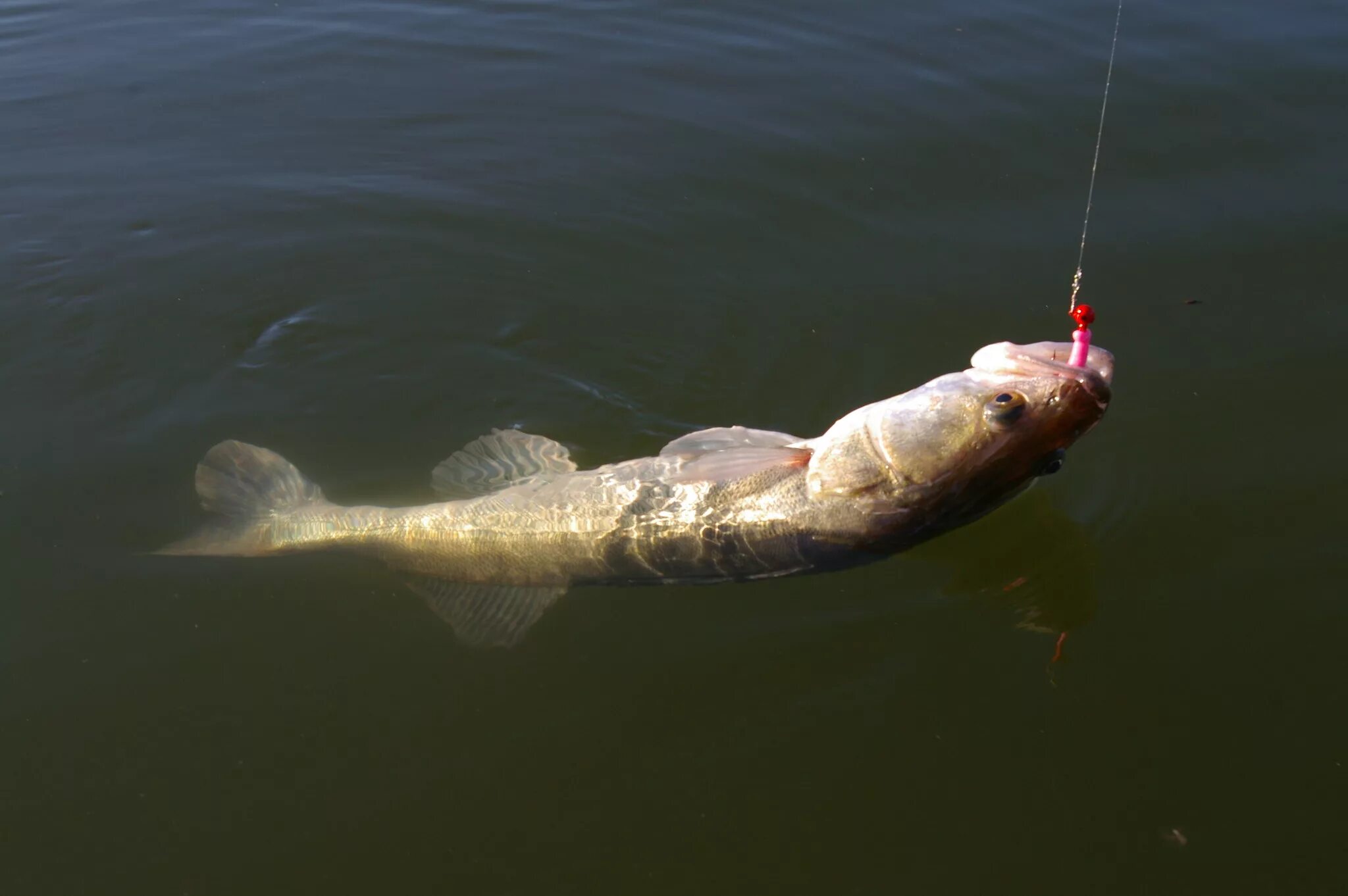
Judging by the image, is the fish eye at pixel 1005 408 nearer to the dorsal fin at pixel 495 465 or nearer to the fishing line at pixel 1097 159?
the fishing line at pixel 1097 159

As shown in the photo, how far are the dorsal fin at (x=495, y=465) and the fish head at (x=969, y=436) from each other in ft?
4.19

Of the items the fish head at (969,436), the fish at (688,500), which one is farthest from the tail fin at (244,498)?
the fish head at (969,436)

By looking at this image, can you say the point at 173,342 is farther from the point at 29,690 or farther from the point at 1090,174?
the point at 1090,174

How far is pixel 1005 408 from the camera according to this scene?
12.5 feet

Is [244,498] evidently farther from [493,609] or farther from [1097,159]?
[1097,159]

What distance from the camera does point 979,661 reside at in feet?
14.2

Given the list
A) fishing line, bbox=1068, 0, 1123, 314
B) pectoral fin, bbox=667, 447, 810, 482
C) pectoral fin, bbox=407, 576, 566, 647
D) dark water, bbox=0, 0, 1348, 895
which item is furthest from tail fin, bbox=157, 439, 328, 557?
fishing line, bbox=1068, 0, 1123, 314

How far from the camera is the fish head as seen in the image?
12.6ft

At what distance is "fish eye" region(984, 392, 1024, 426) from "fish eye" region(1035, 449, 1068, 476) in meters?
0.25

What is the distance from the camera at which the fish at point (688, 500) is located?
393 cm

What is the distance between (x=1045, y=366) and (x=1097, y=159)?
3993 millimetres

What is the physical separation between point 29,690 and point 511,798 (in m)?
1.94

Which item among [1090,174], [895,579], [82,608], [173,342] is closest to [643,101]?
[1090,174]

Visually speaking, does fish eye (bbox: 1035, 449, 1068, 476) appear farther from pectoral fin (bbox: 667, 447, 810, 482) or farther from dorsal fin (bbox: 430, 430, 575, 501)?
dorsal fin (bbox: 430, 430, 575, 501)
